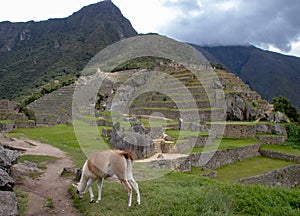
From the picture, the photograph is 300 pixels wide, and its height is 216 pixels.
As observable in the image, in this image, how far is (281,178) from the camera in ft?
58.7

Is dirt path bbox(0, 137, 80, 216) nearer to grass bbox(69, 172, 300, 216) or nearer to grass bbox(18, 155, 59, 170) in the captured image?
grass bbox(69, 172, 300, 216)

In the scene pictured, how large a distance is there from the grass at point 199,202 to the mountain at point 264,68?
52.9 meters

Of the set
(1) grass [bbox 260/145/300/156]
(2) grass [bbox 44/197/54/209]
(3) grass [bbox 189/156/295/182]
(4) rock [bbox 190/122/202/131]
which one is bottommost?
(3) grass [bbox 189/156/295/182]

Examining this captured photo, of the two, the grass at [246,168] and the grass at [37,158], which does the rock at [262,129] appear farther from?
the grass at [37,158]

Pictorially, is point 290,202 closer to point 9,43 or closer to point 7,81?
point 7,81

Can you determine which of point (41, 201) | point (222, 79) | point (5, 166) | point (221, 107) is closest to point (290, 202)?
point (41, 201)

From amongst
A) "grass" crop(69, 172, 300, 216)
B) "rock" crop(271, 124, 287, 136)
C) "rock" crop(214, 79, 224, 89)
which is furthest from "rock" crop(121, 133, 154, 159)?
"rock" crop(214, 79, 224, 89)

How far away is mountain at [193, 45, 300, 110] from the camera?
202 ft

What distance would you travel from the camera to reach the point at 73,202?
6559mm

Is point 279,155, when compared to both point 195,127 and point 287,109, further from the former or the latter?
point 287,109

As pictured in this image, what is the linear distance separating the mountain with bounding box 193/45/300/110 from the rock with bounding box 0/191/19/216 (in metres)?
56.4

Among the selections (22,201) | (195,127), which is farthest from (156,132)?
(22,201)

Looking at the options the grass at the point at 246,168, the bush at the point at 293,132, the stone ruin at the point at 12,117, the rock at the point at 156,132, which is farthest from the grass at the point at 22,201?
the bush at the point at 293,132

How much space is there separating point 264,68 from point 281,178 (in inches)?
2278
